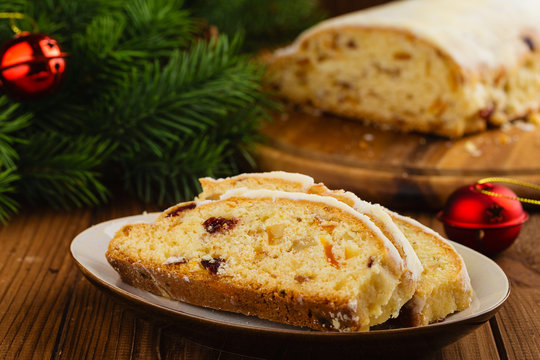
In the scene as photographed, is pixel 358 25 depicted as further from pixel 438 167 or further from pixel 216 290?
pixel 216 290

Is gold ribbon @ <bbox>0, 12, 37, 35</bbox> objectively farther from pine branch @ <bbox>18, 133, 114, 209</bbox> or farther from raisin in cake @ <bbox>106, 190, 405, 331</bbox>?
raisin in cake @ <bbox>106, 190, 405, 331</bbox>

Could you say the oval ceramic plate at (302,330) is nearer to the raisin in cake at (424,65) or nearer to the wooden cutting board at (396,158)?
the wooden cutting board at (396,158)

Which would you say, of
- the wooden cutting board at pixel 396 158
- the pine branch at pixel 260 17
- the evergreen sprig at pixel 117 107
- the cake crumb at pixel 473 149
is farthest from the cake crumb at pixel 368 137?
the evergreen sprig at pixel 117 107

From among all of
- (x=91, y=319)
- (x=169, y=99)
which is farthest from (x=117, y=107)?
(x=91, y=319)

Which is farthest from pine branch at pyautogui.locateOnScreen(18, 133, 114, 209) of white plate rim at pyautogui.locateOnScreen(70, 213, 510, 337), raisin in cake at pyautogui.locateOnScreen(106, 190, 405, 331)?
A: raisin in cake at pyautogui.locateOnScreen(106, 190, 405, 331)

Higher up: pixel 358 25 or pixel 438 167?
pixel 358 25

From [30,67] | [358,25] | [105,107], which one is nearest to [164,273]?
[30,67]
